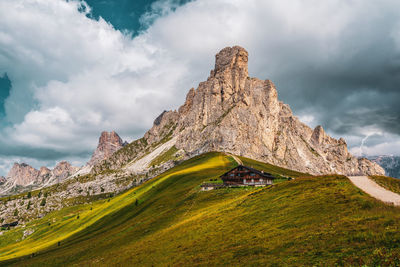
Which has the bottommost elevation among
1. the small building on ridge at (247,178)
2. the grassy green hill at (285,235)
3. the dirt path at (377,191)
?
the grassy green hill at (285,235)

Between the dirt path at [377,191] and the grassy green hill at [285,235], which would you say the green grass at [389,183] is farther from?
the grassy green hill at [285,235]

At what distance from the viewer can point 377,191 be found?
31.0 meters

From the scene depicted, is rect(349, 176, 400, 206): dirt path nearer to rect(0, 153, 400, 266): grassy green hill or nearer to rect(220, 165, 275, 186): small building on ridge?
rect(0, 153, 400, 266): grassy green hill

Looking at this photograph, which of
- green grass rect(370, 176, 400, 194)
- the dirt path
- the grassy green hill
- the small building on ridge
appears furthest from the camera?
the small building on ridge

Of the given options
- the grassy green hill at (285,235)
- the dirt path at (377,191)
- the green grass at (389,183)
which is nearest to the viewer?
the grassy green hill at (285,235)

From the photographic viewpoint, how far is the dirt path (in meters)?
26.8

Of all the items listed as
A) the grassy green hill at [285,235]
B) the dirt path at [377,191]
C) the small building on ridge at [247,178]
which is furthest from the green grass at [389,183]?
the small building on ridge at [247,178]

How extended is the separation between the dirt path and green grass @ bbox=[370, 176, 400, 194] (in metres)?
0.80

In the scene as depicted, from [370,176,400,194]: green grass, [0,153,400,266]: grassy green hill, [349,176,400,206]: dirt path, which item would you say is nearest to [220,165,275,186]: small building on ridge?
[0,153,400,266]: grassy green hill

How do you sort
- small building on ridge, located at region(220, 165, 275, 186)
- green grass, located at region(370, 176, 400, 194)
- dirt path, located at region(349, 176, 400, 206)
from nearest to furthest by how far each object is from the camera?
1. dirt path, located at region(349, 176, 400, 206)
2. green grass, located at region(370, 176, 400, 194)
3. small building on ridge, located at region(220, 165, 275, 186)

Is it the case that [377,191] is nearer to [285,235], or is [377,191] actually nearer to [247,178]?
[285,235]

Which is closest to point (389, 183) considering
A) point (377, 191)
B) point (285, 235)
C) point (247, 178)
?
point (377, 191)

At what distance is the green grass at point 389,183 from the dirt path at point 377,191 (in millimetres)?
796

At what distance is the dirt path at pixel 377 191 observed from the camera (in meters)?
26.8
